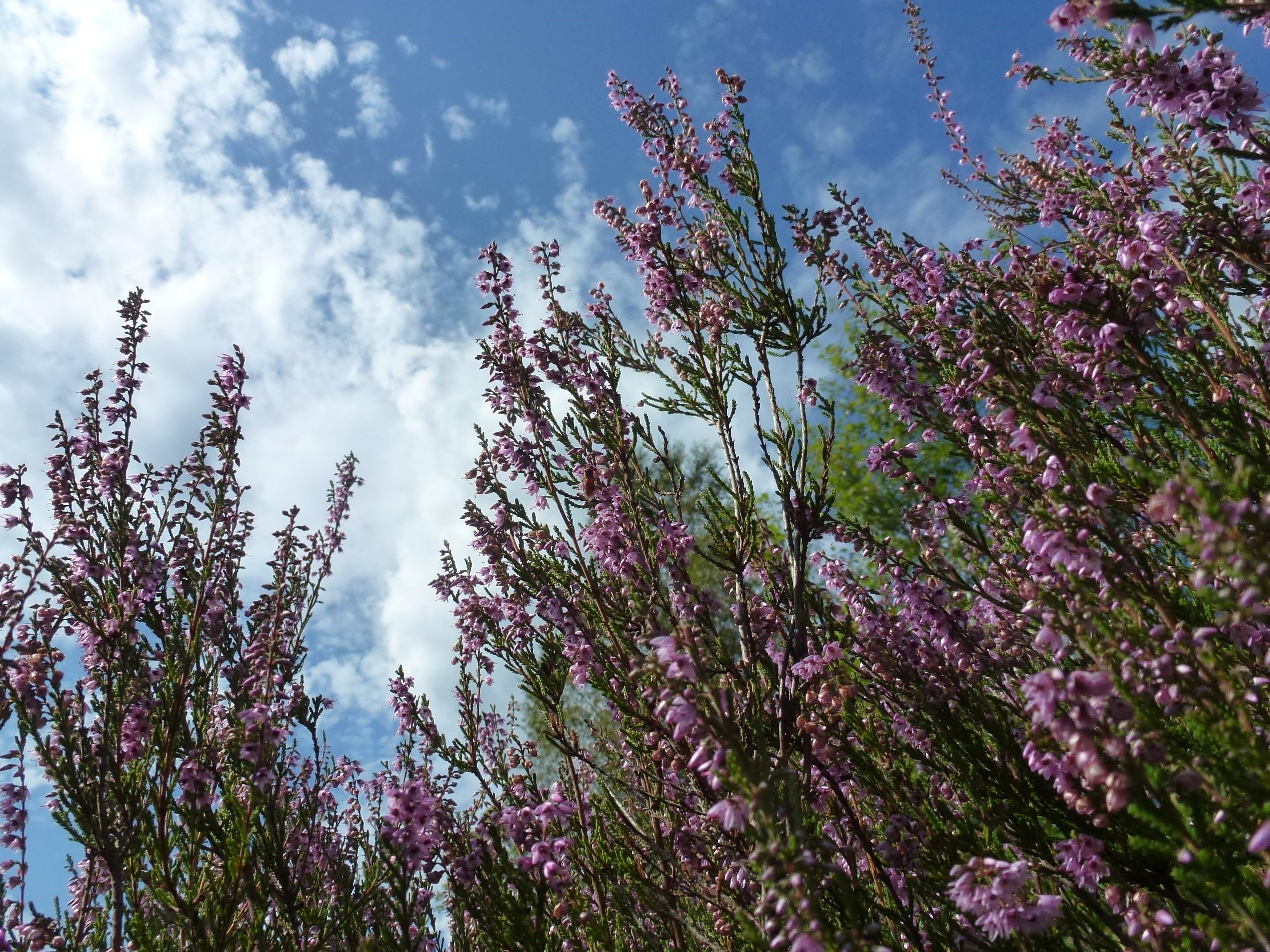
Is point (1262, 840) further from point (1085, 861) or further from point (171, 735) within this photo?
point (171, 735)

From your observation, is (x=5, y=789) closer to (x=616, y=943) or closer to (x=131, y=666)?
(x=131, y=666)

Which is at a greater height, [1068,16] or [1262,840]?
[1068,16]

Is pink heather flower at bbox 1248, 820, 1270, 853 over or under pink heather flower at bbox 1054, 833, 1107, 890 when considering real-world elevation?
under

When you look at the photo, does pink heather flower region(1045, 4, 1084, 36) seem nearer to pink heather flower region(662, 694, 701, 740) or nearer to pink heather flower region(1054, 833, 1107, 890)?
pink heather flower region(662, 694, 701, 740)

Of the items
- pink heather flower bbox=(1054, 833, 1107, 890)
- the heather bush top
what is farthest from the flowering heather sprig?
pink heather flower bbox=(1054, 833, 1107, 890)

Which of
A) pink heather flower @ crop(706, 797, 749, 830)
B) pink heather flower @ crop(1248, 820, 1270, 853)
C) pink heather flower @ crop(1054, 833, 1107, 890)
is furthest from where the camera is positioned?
pink heather flower @ crop(1054, 833, 1107, 890)

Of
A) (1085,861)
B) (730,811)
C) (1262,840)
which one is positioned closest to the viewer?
(1262,840)

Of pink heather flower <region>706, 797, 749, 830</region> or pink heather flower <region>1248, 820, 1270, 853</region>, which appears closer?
pink heather flower <region>1248, 820, 1270, 853</region>

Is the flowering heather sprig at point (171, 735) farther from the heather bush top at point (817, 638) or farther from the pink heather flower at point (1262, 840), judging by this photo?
the pink heather flower at point (1262, 840)

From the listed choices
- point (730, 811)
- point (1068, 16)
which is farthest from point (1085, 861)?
point (1068, 16)

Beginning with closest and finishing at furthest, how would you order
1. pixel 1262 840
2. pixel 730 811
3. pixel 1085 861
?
pixel 1262 840
pixel 730 811
pixel 1085 861

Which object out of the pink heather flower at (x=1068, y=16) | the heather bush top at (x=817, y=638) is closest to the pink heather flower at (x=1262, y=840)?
the heather bush top at (x=817, y=638)

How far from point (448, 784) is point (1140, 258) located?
494 centimetres

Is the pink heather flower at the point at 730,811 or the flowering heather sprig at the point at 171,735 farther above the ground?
the flowering heather sprig at the point at 171,735
